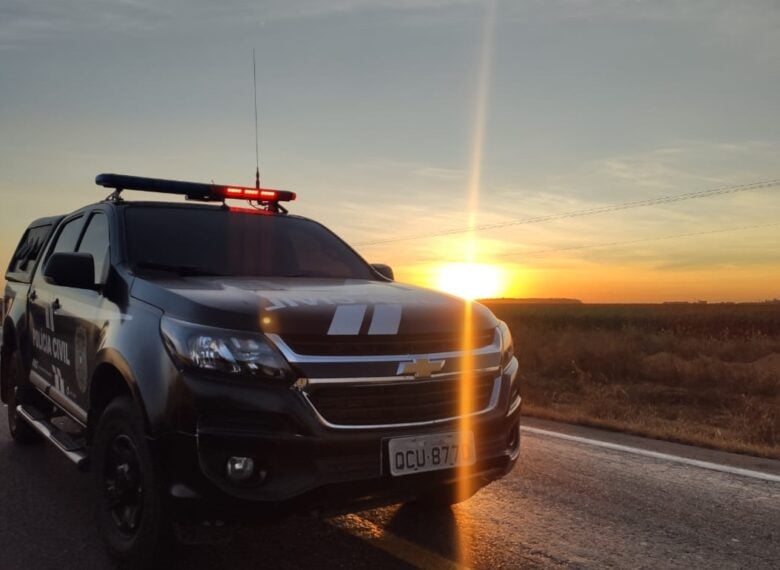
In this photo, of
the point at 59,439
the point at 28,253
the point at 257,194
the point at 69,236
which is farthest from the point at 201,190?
the point at 28,253

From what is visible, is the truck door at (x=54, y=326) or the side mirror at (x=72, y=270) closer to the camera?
the side mirror at (x=72, y=270)

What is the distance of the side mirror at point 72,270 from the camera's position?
3.65 metres

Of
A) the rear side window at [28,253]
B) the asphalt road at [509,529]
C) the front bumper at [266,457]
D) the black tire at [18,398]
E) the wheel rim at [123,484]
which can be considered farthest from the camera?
the rear side window at [28,253]

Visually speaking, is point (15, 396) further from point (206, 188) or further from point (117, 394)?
point (117, 394)

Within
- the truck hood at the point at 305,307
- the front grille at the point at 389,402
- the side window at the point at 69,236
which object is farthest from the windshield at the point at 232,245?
the front grille at the point at 389,402

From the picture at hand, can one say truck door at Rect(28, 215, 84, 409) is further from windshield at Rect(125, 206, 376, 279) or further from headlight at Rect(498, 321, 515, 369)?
headlight at Rect(498, 321, 515, 369)

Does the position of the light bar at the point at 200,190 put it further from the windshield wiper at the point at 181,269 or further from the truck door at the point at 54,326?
the windshield wiper at the point at 181,269

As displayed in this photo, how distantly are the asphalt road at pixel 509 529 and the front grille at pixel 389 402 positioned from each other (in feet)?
2.00

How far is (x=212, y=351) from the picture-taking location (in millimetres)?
2855

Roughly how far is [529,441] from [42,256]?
14.5ft

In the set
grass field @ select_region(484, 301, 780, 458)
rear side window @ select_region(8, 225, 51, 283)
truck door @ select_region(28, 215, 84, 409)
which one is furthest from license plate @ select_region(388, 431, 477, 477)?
grass field @ select_region(484, 301, 780, 458)

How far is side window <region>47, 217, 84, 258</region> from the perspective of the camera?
16.3 ft

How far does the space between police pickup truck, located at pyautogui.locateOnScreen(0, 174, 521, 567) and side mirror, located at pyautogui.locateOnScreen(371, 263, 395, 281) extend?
2.68 ft

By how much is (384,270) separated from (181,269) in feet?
5.02
